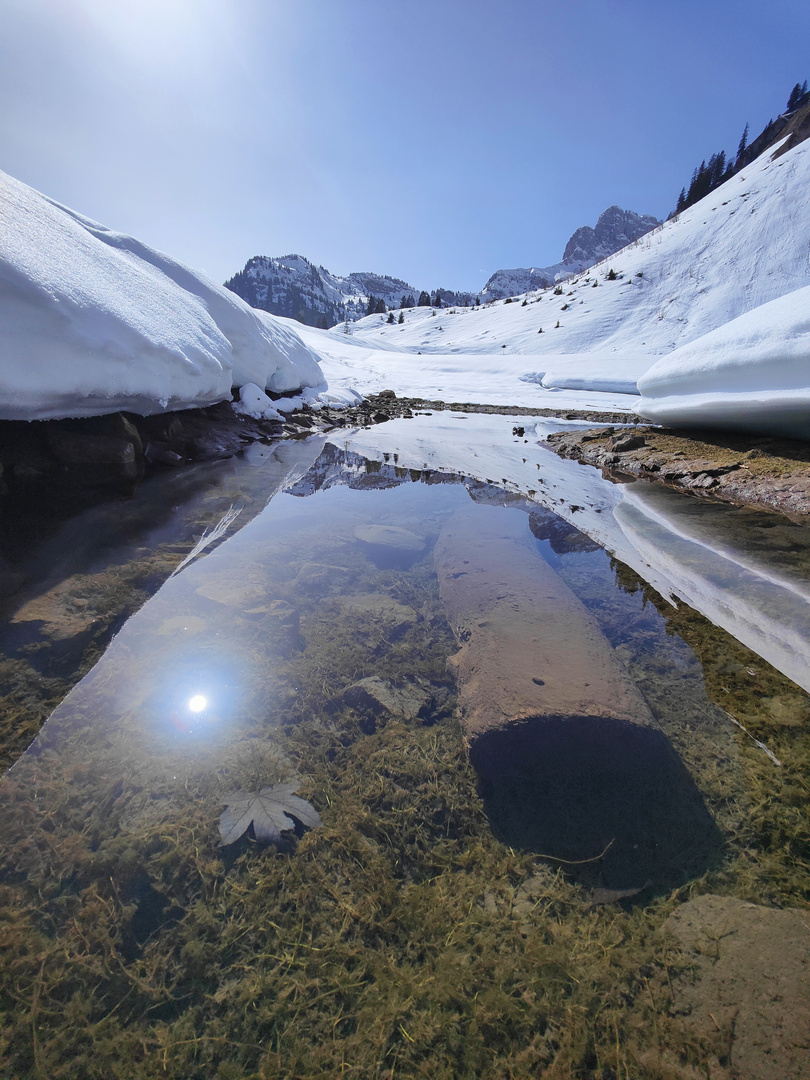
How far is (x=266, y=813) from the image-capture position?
1469 millimetres

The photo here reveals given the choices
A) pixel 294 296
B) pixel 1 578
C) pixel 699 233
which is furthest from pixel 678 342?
pixel 294 296

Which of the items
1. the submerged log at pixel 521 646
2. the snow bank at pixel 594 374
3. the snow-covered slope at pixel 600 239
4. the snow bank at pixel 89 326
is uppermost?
the snow-covered slope at pixel 600 239

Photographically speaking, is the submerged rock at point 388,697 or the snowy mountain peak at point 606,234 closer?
the submerged rock at point 388,697

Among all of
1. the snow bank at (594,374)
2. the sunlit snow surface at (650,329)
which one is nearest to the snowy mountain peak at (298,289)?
the sunlit snow surface at (650,329)

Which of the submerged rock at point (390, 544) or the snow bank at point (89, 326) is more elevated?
the snow bank at point (89, 326)

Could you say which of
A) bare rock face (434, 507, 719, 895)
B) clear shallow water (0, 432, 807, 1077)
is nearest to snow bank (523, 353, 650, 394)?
bare rock face (434, 507, 719, 895)

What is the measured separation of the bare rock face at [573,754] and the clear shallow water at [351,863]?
0.5 inches

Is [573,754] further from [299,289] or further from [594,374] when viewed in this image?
[299,289]

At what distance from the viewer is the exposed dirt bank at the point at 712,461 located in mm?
4929

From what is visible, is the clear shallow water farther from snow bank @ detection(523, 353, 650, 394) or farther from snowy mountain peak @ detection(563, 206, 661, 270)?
snowy mountain peak @ detection(563, 206, 661, 270)

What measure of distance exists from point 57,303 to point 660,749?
536 centimetres

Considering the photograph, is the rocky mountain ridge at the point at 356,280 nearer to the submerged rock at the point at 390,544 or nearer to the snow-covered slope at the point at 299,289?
the snow-covered slope at the point at 299,289

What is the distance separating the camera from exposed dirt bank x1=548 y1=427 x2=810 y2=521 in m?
4.93

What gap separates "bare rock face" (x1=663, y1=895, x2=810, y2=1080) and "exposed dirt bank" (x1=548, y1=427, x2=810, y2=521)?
459cm
